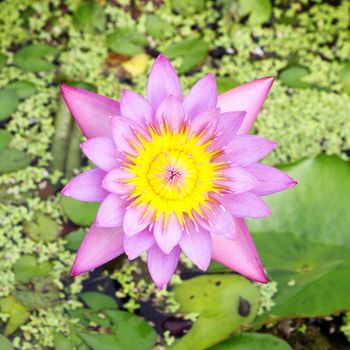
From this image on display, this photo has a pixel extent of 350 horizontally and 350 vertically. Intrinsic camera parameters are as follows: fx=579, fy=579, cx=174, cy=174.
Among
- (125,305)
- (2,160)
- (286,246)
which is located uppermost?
(2,160)

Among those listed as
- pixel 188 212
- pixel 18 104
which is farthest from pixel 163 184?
pixel 18 104

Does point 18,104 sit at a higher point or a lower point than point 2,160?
higher

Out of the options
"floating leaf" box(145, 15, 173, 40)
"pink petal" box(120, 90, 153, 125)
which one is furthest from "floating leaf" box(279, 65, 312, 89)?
"pink petal" box(120, 90, 153, 125)

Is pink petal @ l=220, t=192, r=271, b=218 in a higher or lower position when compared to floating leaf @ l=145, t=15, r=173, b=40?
lower

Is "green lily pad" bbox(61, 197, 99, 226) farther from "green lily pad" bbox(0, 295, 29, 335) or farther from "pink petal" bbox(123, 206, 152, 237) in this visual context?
"pink petal" bbox(123, 206, 152, 237)

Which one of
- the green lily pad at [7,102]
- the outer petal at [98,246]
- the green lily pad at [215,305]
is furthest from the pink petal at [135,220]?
the green lily pad at [7,102]

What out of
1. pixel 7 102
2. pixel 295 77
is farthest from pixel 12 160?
pixel 295 77

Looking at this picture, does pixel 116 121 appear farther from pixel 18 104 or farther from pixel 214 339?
pixel 18 104

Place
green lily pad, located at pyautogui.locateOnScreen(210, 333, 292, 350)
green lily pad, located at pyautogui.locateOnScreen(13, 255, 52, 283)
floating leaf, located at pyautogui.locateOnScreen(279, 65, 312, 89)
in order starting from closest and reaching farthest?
green lily pad, located at pyautogui.locateOnScreen(210, 333, 292, 350), green lily pad, located at pyautogui.locateOnScreen(13, 255, 52, 283), floating leaf, located at pyautogui.locateOnScreen(279, 65, 312, 89)

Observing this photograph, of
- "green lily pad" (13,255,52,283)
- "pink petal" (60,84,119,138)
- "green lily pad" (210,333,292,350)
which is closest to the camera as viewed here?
"pink petal" (60,84,119,138)
